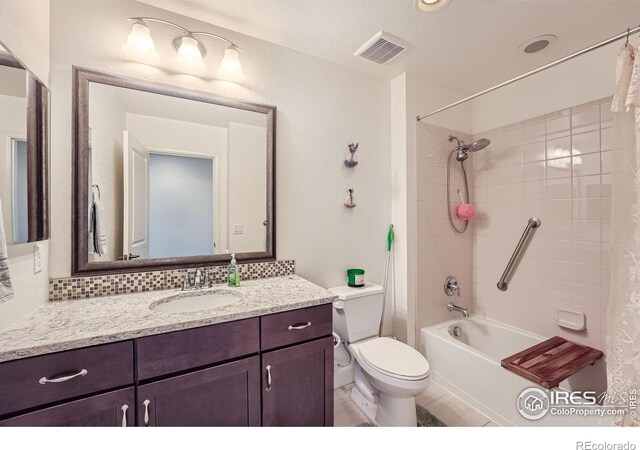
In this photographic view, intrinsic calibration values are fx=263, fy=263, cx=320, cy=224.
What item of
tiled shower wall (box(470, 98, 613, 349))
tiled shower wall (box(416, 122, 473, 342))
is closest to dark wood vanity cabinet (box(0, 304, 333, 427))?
tiled shower wall (box(416, 122, 473, 342))

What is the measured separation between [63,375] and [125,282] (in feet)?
1.80

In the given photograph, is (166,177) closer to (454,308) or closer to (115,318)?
(115,318)

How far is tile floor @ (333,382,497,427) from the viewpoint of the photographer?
1609mm

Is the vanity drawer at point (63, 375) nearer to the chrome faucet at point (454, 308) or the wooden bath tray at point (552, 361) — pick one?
the wooden bath tray at point (552, 361)

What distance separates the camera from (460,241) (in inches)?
93.0

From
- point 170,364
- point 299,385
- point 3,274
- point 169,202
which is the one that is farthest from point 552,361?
point 3,274

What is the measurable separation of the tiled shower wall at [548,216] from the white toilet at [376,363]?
1152mm

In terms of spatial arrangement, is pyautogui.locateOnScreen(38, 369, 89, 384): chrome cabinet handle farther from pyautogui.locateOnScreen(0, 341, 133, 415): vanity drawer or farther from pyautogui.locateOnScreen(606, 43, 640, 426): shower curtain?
pyautogui.locateOnScreen(606, 43, 640, 426): shower curtain

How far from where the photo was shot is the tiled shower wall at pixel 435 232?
2.13 meters

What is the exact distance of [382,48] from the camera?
1.73 m

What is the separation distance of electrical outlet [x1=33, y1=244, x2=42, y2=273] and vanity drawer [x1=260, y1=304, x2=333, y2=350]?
96 centimetres
